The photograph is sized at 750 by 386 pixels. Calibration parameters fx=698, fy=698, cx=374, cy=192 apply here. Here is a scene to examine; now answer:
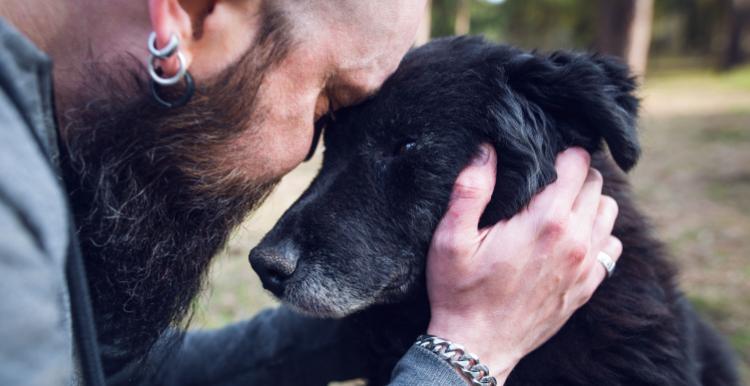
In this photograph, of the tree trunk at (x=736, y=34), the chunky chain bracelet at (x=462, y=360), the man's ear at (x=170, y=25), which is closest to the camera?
the man's ear at (x=170, y=25)

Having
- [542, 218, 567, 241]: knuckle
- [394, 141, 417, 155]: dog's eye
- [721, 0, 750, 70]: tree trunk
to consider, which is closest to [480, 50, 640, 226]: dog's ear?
[542, 218, 567, 241]: knuckle

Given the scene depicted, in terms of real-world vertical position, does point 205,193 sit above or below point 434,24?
above

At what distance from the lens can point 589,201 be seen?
Result: 7.32 ft

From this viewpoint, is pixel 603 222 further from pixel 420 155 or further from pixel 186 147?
pixel 186 147

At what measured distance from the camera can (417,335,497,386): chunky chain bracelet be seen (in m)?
1.90

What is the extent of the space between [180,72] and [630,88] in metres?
1.50

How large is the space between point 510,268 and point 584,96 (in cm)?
61

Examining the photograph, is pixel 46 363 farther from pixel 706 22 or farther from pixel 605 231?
pixel 706 22

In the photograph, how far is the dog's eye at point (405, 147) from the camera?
2.31 metres

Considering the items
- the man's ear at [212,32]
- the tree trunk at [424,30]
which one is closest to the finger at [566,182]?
the tree trunk at [424,30]

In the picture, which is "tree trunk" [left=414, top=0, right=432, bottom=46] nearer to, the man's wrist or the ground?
the ground

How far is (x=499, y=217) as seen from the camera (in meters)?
2.21

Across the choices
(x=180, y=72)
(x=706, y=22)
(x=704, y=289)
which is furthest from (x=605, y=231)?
(x=706, y=22)

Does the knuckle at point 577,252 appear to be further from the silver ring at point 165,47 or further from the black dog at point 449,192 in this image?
the silver ring at point 165,47
